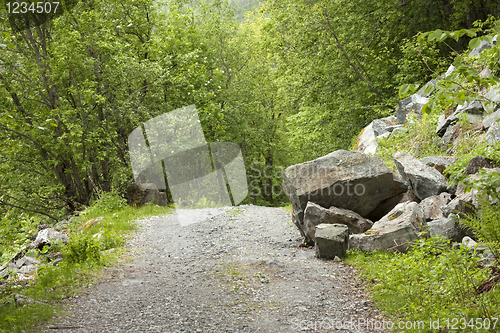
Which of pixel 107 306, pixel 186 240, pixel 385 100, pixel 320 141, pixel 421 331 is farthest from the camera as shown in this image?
pixel 320 141

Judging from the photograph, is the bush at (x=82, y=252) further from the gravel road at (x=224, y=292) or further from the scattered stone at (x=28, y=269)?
the scattered stone at (x=28, y=269)

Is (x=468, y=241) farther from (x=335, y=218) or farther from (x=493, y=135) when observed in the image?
(x=493, y=135)

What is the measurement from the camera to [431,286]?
479cm

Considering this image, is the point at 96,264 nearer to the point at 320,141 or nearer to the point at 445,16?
the point at 320,141

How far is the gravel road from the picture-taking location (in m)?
4.82

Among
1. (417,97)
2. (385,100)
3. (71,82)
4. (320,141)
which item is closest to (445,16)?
(385,100)

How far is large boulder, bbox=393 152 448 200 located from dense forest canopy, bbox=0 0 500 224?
5.29 m

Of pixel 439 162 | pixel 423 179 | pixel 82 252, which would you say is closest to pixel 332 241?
pixel 423 179

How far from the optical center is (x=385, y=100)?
15.9 metres

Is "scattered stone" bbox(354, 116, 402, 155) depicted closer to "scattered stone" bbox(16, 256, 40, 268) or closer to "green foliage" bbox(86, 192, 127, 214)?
"green foliage" bbox(86, 192, 127, 214)

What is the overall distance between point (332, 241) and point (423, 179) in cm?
236

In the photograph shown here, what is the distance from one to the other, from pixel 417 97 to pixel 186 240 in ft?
29.3

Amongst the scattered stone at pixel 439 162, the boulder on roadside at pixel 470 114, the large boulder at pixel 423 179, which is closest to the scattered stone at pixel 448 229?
the large boulder at pixel 423 179

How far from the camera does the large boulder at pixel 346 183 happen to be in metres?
8.12
